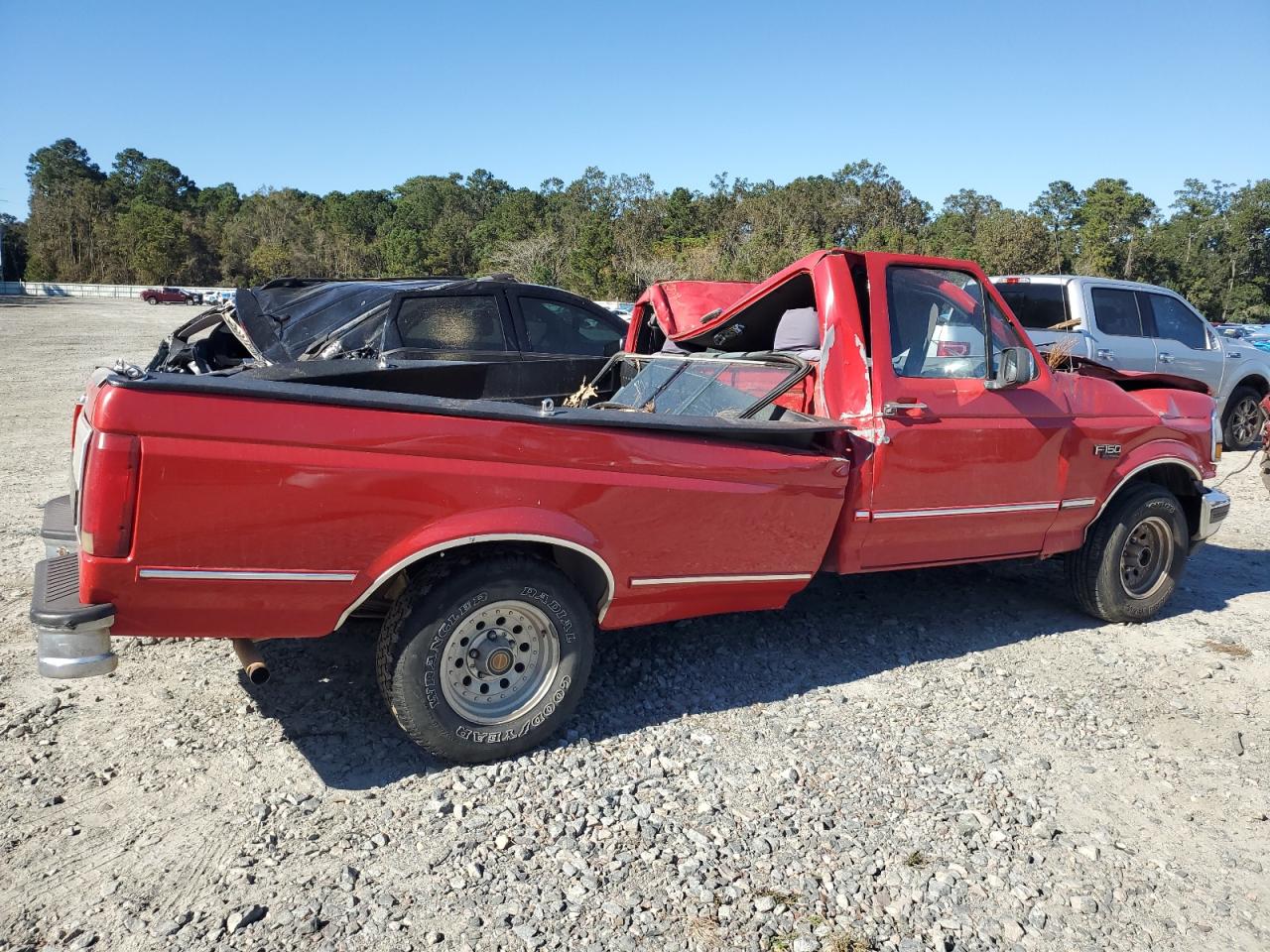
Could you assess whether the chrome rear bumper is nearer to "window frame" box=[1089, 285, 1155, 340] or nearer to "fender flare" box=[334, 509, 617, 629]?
"fender flare" box=[334, 509, 617, 629]

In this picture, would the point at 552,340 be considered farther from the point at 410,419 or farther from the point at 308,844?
the point at 308,844

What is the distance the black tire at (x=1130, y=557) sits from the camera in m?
5.38

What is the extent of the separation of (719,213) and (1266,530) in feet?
160

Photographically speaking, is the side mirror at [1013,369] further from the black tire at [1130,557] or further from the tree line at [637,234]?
the tree line at [637,234]

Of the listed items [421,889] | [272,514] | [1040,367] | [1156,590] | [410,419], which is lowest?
[421,889]

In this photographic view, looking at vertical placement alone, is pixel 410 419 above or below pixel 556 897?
above

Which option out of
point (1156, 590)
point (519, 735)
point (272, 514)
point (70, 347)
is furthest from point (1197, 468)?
point (70, 347)

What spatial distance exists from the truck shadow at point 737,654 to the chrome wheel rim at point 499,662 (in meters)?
0.30

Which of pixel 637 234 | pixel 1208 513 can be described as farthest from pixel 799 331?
pixel 637 234

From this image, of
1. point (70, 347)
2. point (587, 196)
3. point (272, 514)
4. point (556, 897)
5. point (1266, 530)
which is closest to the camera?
point (556, 897)

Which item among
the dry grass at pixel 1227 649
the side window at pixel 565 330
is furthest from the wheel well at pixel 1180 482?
the side window at pixel 565 330

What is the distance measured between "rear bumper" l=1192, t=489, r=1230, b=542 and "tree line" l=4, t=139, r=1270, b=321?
30.6m

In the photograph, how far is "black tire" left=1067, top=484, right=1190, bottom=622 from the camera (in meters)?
5.38

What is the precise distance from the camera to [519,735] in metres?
3.69
